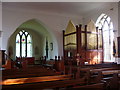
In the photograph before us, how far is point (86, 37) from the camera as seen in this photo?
33.6 feet

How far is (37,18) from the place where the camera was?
1190 cm

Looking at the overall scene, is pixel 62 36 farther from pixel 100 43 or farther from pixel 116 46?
pixel 116 46

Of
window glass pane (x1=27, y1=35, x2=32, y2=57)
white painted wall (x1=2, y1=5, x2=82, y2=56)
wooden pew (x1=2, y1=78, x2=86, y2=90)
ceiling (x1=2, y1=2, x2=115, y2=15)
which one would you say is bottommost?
wooden pew (x1=2, y1=78, x2=86, y2=90)

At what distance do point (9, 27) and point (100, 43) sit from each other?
246 inches

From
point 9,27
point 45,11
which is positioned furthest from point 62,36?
point 9,27

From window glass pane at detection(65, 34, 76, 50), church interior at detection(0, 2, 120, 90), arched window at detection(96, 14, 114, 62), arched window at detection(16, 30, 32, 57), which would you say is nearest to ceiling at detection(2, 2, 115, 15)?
church interior at detection(0, 2, 120, 90)

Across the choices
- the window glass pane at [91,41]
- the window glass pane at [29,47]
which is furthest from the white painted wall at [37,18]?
the window glass pane at [29,47]

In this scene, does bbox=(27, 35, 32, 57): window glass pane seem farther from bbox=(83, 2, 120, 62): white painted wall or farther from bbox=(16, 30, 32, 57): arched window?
bbox=(83, 2, 120, 62): white painted wall

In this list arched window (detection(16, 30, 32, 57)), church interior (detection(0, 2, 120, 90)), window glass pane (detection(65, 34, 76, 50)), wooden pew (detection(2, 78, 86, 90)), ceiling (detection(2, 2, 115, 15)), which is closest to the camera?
wooden pew (detection(2, 78, 86, 90))

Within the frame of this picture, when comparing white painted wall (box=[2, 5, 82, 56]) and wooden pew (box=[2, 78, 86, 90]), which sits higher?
white painted wall (box=[2, 5, 82, 56])

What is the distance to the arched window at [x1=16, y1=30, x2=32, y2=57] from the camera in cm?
1727

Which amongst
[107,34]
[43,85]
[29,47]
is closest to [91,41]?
[107,34]

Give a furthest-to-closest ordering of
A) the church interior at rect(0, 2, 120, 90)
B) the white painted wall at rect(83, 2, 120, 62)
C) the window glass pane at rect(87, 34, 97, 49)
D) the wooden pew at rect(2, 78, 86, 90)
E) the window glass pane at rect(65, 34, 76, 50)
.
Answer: the window glass pane at rect(65, 34, 76, 50), the window glass pane at rect(87, 34, 97, 49), the church interior at rect(0, 2, 120, 90), the white painted wall at rect(83, 2, 120, 62), the wooden pew at rect(2, 78, 86, 90)

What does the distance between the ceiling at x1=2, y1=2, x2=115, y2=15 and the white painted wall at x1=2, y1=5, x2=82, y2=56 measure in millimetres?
575
